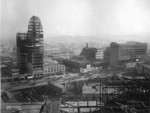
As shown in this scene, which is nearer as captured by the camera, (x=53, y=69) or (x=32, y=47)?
(x=32, y=47)

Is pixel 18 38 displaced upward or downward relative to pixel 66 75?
upward

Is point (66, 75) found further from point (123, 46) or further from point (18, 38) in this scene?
point (123, 46)

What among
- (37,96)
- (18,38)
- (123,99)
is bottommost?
(37,96)

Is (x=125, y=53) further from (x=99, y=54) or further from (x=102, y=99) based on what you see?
(x=102, y=99)

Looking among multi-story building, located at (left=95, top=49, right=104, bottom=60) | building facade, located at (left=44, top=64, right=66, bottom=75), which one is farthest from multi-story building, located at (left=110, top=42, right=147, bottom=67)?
building facade, located at (left=44, top=64, right=66, bottom=75)

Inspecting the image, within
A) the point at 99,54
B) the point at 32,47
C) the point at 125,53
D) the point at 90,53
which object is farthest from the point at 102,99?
the point at 90,53

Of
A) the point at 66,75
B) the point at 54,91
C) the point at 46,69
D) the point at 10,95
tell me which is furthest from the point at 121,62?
the point at 10,95

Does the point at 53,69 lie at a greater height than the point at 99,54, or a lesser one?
lesser
